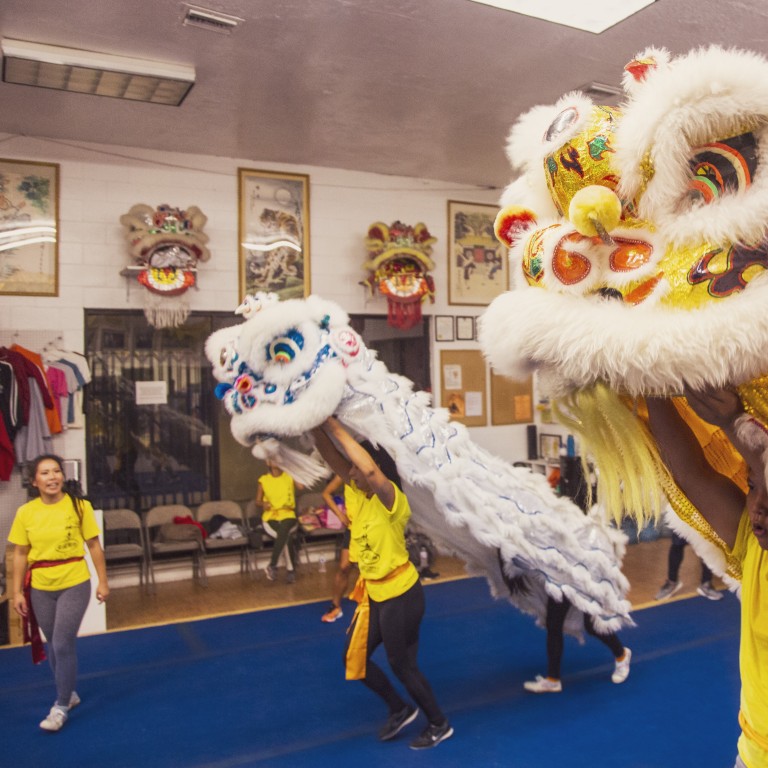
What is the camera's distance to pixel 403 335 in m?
8.05

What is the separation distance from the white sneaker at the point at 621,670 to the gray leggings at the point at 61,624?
3029 millimetres

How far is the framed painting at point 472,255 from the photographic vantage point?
8.12 m

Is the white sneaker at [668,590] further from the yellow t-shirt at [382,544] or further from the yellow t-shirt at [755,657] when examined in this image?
the yellow t-shirt at [755,657]

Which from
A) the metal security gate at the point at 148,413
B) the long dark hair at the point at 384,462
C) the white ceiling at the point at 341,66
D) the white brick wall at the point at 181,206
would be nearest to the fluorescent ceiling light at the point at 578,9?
the white ceiling at the point at 341,66

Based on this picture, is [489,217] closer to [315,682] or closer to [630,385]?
[315,682]

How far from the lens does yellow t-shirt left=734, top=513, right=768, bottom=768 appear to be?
138cm

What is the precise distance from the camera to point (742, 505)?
1.51 meters

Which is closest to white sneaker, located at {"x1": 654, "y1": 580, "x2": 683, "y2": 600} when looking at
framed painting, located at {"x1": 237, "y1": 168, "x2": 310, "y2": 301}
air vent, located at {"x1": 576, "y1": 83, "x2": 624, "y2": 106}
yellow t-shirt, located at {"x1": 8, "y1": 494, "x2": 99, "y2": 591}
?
air vent, located at {"x1": 576, "y1": 83, "x2": 624, "y2": 106}

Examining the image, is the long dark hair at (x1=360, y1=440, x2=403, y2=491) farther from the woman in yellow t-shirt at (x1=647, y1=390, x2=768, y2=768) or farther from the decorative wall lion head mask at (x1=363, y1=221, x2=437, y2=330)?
the decorative wall lion head mask at (x1=363, y1=221, x2=437, y2=330)

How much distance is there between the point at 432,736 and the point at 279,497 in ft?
11.2

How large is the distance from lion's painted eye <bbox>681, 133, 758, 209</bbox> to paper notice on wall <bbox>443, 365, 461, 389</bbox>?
693cm

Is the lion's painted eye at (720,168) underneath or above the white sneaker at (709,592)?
above

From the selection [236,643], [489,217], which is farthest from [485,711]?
[489,217]

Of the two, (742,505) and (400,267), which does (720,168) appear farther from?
(400,267)
